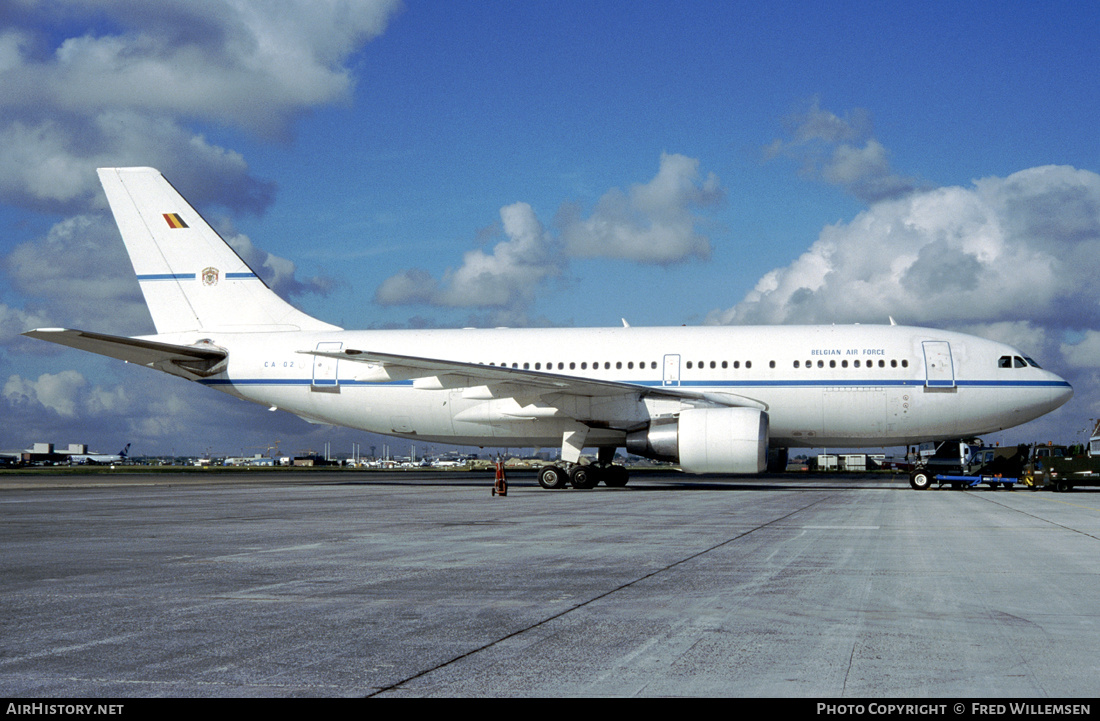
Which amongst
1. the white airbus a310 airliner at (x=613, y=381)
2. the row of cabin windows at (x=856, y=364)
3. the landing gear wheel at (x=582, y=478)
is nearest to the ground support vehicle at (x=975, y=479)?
the white airbus a310 airliner at (x=613, y=381)

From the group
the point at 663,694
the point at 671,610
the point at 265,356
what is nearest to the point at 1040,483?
the point at 265,356

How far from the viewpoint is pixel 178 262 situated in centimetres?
2734

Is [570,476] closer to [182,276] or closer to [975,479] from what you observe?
[975,479]

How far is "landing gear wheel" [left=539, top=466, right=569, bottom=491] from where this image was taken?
23.7 m

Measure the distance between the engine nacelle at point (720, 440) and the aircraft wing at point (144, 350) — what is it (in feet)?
45.3

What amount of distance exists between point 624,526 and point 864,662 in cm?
746

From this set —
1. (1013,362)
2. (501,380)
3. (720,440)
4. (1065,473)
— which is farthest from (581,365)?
(1065,473)

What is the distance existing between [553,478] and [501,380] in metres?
3.24

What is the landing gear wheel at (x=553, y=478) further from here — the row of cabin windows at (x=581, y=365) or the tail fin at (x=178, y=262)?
the tail fin at (x=178, y=262)

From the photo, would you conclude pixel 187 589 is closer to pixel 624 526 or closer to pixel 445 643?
pixel 445 643

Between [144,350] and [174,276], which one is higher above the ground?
[174,276]

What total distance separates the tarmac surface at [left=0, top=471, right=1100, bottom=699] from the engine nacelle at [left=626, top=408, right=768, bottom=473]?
9.25 meters

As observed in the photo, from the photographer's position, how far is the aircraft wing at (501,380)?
69.7ft
